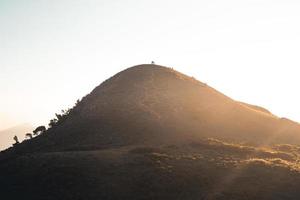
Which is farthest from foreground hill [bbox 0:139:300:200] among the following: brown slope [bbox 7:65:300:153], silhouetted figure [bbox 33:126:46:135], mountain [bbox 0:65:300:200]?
silhouetted figure [bbox 33:126:46:135]

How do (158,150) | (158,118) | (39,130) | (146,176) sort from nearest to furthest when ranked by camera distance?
(146,176)
(158,150)
(158,118)
(39,130)

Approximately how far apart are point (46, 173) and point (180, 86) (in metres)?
62.7

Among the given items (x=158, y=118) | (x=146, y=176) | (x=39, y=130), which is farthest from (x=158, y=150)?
(x=39, y=130)

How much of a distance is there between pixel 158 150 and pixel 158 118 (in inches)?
978

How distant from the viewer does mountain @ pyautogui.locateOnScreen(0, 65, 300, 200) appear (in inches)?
1823

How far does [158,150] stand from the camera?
199 feet

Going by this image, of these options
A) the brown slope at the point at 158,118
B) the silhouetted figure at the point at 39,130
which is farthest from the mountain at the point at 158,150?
the silhouetted figure at the point at 39,130

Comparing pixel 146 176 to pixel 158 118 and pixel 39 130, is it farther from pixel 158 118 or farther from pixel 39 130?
pixel 39 130

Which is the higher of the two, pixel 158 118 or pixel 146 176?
pixel 158 118

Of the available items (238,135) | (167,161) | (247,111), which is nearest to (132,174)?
(167,161)

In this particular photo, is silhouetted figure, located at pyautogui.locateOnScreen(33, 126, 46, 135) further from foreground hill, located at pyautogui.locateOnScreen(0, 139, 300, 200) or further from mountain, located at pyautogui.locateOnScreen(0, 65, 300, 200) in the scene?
foreground hill, located at pyautogui.locateOnScreen(0, 139, 300, 200)

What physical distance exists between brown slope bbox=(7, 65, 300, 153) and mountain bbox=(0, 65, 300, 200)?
0.71ft

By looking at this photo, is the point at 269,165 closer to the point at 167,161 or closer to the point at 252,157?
the point at 252,157

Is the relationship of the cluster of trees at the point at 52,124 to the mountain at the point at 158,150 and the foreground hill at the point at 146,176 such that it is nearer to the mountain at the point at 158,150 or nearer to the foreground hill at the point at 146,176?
the mountain at the point at 158,150
